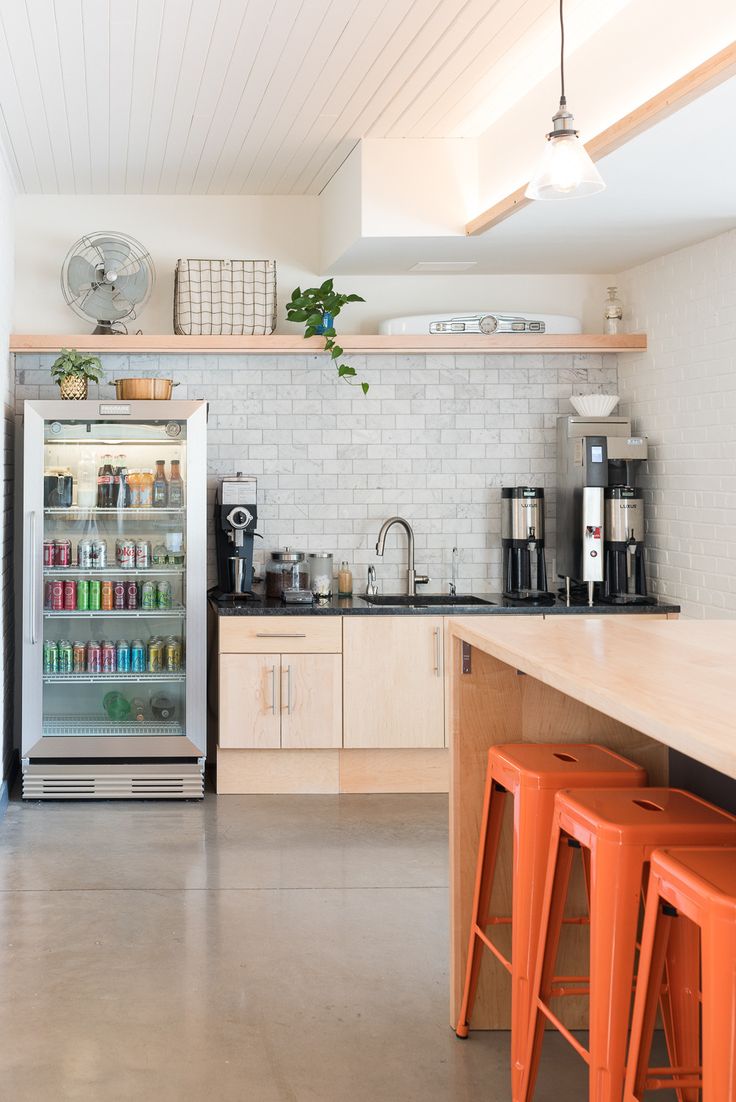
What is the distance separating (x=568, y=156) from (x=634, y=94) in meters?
0.81

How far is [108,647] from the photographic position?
5.37m

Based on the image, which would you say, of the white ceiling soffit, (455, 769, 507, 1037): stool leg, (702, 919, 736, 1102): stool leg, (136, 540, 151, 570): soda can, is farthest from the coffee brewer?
(702, 919, 736, 1102): stool leg

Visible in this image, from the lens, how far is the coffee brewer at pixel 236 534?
5477 millimetres

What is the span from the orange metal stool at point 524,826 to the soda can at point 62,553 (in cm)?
311

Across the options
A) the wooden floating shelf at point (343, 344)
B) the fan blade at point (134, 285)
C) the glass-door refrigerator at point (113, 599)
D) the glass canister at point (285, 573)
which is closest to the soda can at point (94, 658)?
the glass-door refrigerator at point (113, 599)

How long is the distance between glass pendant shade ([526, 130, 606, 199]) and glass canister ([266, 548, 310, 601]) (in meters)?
2.99

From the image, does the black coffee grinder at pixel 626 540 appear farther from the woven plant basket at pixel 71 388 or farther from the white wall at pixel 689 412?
the woven plant basket at pixel 71 388

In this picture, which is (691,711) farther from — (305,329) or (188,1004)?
(305,329)

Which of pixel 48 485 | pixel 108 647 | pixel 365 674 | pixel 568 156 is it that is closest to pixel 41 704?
pixel 108 647

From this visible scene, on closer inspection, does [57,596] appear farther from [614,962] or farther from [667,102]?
[614,962]

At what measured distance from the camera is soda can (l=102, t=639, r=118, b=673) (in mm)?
5348

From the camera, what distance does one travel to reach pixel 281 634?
203 inches

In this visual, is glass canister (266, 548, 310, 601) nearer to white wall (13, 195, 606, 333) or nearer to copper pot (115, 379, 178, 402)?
copper pot (115, 379, 178, 402)

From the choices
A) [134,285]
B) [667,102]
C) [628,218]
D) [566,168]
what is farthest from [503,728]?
[134,285]
